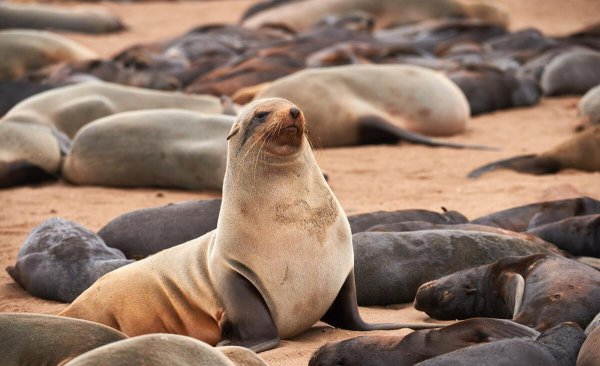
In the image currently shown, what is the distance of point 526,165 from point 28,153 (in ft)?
13.1

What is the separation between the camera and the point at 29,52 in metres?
15.6

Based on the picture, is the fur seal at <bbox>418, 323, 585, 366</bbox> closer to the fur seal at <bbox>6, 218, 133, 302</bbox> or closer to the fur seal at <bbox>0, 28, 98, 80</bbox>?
the fur seal at <bbox>6, 218, 133, 302</bbox>

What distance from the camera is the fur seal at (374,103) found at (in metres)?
11.0

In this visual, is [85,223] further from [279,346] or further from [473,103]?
[473,103]

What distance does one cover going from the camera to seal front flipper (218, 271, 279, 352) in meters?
5.19

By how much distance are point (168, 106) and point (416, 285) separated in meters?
5.50

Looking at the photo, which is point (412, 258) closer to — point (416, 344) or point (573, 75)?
point (416, 344)

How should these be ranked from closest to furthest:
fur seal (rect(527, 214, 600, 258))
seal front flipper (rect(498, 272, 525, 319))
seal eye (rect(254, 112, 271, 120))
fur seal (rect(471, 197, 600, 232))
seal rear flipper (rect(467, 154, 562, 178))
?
1. seal front flipper (rect(498, 272, 525, 319))
2. seal eye (rect(254, 112, 271, 120))
3. fur seal (rect(527, 214, 600, 258))
4. fur seal (rect(471, 197, 600, 232))
5. seal rear flipper (rect(467, 154, 562, 178))

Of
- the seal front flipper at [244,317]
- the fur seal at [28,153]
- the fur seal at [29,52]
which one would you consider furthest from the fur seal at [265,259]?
the fur seal at [29,52]

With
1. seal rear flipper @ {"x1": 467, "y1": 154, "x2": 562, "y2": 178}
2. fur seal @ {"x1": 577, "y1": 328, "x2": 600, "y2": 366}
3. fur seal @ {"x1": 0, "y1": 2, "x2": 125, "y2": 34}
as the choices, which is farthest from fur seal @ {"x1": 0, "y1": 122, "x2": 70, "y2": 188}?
fur seal @ {"x1": 0, "y1": 2, "x2": 125, "y2": 34}

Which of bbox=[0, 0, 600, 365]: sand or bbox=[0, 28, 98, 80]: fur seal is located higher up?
bbox=[0, 0, 600, 365]: sand

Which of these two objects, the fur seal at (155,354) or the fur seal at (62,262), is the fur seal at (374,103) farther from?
the fur seal at (155,354)

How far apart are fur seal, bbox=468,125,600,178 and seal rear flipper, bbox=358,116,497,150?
1.33 m

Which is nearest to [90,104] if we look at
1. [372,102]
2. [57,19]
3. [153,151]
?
[153,151]
